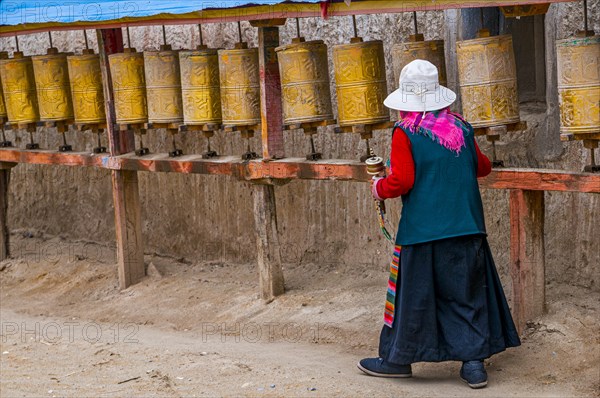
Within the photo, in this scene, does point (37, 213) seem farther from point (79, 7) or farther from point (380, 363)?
point (380, 363)

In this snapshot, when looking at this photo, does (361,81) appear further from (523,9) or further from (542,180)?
(542,180)

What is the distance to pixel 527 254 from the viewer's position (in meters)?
5.50

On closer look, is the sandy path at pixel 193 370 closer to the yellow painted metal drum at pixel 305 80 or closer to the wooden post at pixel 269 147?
the wooden post at pixel 269 147

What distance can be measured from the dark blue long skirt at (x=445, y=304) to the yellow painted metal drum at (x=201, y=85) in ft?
6.27

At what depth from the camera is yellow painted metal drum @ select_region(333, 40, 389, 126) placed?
5699mm

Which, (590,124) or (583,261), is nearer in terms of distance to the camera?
(590,124)

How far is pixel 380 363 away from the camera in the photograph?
522 centimetres

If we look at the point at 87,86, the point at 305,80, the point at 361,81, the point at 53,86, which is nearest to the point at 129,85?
the point at 87,86

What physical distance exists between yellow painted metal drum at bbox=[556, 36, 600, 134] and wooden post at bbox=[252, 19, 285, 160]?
177 centimetres

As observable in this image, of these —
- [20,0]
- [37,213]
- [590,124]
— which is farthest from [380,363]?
[37,213]

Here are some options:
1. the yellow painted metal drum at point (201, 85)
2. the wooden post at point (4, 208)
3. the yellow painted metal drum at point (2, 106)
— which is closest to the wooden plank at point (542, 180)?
the yellow painted metal drum at point (201, 85)

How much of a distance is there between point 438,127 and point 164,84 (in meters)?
2.29

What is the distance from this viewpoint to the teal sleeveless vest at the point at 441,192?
4.89 m

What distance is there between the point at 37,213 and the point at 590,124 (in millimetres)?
5880
